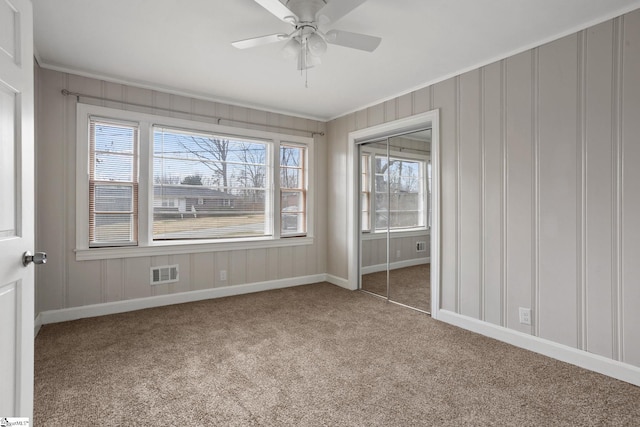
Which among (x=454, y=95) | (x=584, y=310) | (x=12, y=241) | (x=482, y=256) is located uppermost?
(x=454, y=95)

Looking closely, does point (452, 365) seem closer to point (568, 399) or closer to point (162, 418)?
point (568, 399)

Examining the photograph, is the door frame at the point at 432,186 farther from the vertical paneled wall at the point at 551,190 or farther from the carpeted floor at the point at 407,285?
the carpeted floor at the point at 407,285

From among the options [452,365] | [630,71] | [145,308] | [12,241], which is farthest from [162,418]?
[630,71]

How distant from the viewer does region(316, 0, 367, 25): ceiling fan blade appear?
190cm

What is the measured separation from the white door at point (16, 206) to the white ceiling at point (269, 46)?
1.13m

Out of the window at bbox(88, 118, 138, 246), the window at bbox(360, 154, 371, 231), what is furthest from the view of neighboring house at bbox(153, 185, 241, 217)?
the window at bbox(360, 154, 371, 231)

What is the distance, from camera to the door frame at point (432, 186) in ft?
11.6

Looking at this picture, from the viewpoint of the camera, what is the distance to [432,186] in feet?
11.8

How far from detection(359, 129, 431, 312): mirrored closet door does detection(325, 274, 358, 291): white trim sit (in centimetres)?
20

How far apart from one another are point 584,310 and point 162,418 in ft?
9.61

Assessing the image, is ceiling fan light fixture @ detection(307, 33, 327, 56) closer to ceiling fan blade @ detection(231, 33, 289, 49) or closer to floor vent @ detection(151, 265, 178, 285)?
ceiling fan blade @ detection(231, 33, 289, 49)

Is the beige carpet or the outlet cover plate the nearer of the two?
the beige carpet

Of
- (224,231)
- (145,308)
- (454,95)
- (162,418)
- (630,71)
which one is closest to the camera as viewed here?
(162,418)

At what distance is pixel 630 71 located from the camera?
227 centimetres
